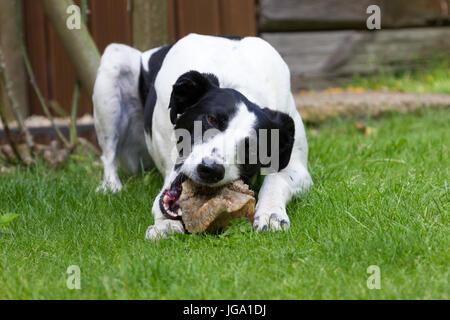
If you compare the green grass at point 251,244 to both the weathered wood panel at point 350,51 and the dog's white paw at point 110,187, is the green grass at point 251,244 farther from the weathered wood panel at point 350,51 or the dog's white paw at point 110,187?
the weathered wood panel at point 350,51

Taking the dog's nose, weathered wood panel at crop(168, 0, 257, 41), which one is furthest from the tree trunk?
the dog's nose

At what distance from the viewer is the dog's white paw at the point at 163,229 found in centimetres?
283

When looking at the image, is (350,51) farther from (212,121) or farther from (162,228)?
(162,228)

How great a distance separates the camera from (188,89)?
2977 mm

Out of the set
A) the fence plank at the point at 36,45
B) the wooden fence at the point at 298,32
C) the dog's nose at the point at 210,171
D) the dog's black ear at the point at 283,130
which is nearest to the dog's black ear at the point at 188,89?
the dog's black ear at the point at 283,130

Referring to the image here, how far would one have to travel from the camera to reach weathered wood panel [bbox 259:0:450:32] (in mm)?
6203

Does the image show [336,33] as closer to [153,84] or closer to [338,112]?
[338,112]

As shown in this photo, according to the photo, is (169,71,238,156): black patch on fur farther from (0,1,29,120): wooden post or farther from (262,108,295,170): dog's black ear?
(0,1,29,120): wooden post

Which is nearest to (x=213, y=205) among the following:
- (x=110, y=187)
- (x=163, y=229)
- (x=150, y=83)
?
(x=163, y=229)

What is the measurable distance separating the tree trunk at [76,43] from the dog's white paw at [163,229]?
2.02m

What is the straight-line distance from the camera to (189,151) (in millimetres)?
2930

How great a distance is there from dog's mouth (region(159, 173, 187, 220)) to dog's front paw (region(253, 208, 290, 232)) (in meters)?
0.36

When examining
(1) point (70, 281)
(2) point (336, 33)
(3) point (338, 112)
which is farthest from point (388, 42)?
(1) point (70, 281)

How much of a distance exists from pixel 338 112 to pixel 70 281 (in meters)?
3.88
